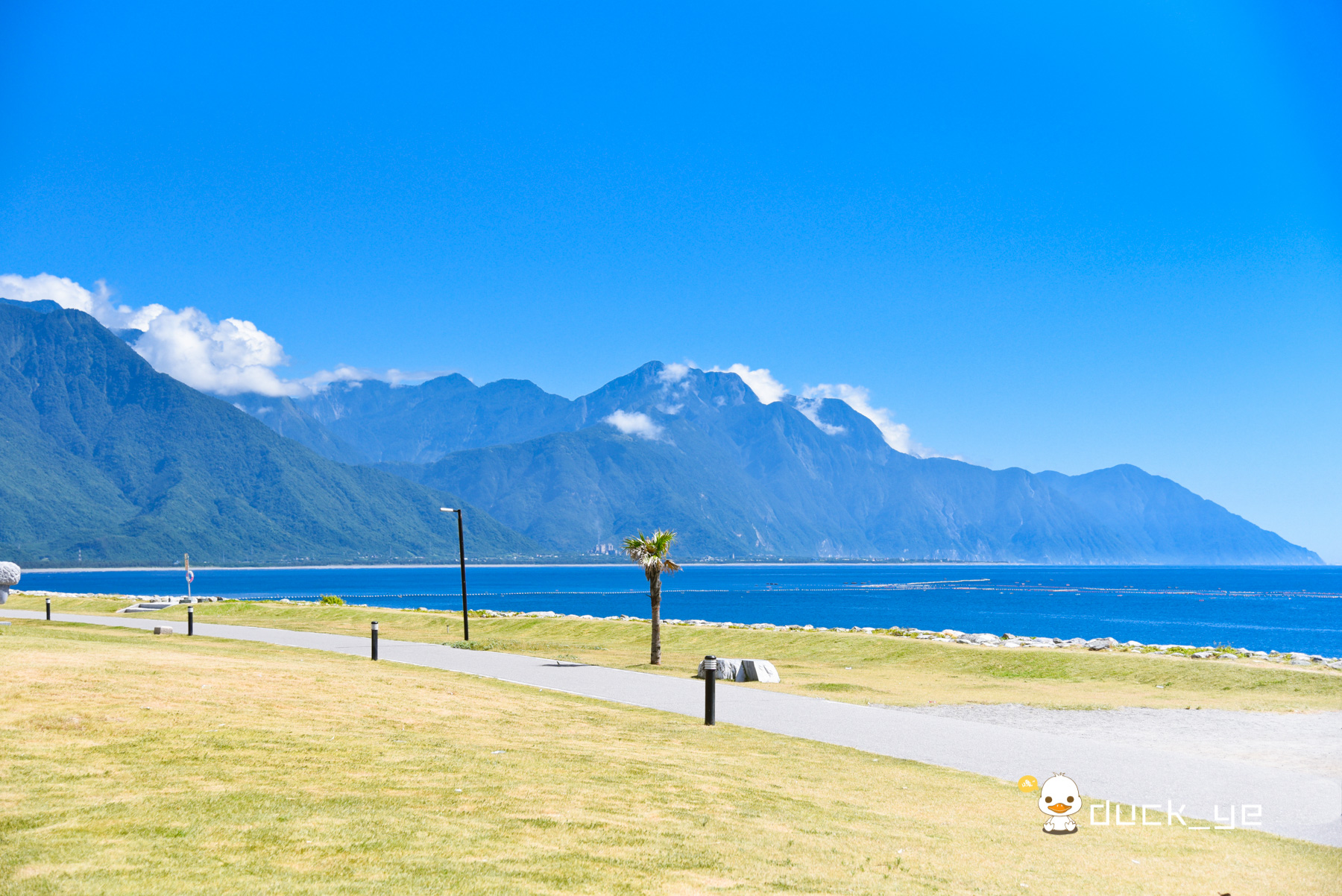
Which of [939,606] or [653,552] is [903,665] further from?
[939,606]

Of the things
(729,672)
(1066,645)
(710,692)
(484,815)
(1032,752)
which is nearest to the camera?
(484,815)

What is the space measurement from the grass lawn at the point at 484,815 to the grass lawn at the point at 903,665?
516 inches

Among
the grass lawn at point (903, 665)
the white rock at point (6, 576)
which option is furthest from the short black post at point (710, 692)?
the white rock at point (6, 576)

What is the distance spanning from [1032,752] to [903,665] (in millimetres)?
22895

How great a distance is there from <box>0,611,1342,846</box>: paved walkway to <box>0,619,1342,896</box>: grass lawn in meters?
1.08

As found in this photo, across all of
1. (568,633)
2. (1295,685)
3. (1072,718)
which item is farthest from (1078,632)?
(1072,718)

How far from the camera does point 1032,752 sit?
15141 mm

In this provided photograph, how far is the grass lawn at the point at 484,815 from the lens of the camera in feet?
22.2

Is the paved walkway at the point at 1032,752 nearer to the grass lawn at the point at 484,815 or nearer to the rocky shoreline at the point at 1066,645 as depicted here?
the grass lawn at the point at 484,815

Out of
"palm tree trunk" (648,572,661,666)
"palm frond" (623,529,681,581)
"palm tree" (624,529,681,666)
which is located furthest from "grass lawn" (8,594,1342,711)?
"palm frond" (623,529,681,581)

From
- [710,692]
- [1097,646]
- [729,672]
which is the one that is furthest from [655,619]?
[1097,646]

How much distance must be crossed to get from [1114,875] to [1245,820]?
3.73m

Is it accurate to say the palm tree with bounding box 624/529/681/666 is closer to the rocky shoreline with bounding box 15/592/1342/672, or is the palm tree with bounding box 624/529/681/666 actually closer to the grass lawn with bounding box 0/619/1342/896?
the rocky shoreline with bounding box 15/592/1342/672

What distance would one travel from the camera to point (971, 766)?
13.8 metres
